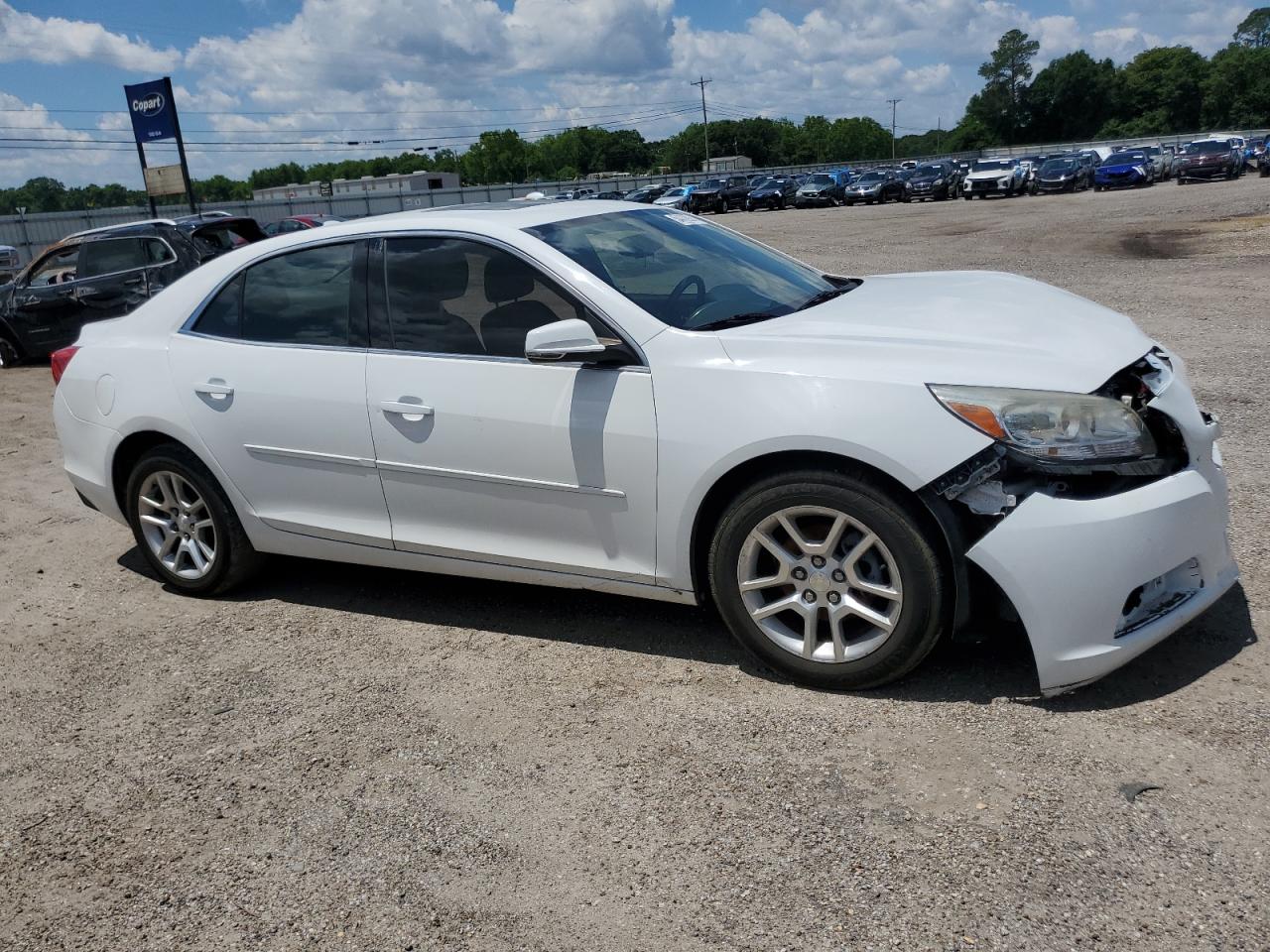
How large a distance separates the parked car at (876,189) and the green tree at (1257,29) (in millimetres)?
118467

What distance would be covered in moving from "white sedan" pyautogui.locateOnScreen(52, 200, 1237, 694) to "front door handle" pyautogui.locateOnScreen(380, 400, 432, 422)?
0.02m

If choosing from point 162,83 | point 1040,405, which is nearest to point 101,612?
point 1040,405

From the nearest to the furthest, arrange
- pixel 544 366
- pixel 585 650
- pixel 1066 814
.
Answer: pixel 1066 814
pixel 544 366
pixel 585 650

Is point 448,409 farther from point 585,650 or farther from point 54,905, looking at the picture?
point 54,905

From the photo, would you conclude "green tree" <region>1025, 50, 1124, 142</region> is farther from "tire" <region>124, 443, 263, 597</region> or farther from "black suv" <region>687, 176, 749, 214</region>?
"tire" <region>124, 443, 263, 597</region>

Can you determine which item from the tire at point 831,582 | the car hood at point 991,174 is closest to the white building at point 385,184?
the car hood at point 991,174

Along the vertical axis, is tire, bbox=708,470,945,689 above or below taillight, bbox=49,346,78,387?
below

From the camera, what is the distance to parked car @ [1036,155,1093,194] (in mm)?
41594

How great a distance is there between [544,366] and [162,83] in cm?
2742

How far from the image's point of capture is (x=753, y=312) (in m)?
3.97

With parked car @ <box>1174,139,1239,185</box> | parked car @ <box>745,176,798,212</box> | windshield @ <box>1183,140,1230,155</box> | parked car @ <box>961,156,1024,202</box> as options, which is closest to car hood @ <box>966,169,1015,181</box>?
parked car @ <box>961,156,1024,202</box>

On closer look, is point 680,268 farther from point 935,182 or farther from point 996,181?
point 935,182

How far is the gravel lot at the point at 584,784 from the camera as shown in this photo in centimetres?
255

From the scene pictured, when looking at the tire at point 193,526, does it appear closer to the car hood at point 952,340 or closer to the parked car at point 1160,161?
the car hood at point 952,340
